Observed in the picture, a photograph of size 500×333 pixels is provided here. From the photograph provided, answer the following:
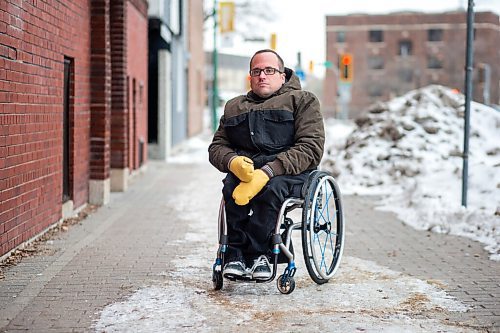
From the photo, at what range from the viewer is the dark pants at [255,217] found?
664 centimetres

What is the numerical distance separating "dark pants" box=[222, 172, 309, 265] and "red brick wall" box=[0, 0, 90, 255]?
7.09ft

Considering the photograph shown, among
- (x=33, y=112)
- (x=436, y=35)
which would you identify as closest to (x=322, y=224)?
(x=33, y=112)

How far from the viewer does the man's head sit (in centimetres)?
700

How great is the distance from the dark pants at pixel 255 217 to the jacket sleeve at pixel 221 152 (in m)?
0.11

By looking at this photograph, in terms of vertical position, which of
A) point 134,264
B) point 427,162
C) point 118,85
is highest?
point 118,85

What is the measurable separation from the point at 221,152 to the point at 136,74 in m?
11.2

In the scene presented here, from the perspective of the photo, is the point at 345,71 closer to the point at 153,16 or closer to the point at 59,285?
the point at 153,16

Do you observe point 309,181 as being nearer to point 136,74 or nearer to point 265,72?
point 265,72

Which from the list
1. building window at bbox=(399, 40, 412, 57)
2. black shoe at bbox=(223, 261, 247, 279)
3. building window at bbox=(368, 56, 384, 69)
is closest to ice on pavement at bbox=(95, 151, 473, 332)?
black shoe at bbox=(223, 261, 247, 279)

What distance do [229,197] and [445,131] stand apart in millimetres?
11169

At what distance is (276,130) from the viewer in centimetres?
694

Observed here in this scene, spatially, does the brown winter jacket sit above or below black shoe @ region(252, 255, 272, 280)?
above

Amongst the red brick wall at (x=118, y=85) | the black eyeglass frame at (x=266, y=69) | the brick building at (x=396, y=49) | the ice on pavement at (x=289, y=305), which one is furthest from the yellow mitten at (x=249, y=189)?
the brick building at (x=396, y=49)

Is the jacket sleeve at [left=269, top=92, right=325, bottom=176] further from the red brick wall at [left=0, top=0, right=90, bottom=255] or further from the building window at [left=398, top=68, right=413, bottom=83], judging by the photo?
the building window at [left=398, top=68, right=413, bottom=83]
